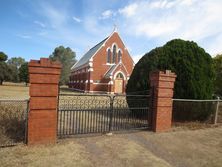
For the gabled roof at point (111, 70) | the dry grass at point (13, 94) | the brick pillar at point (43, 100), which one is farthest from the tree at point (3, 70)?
the brick pillar at point (43, 100)

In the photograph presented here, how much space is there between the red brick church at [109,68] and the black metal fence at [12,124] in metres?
25.1

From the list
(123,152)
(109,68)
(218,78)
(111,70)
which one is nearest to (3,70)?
(109,68)

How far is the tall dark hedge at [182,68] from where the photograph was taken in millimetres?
9969

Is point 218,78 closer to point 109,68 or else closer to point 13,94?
point 13,94

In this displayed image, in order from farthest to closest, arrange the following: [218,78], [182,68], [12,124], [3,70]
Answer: [3,70], [218,78], [182,68], [12,124]

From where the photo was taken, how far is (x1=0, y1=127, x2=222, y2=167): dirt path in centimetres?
541

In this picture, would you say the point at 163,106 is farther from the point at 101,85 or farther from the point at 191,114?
the point at 101,85

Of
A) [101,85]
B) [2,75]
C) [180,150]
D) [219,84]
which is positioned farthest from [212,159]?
[2,75]

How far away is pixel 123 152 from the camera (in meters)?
6.25

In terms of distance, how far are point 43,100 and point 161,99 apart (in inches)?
166

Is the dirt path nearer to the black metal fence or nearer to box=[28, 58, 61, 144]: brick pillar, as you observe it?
box=[28, 58, 61, 144]: brick pillar

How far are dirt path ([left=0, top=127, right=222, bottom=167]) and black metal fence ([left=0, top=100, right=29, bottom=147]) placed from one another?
1.57ft

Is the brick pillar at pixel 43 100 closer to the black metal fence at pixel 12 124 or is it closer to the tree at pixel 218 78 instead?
the black metal fence at pixel 12 124

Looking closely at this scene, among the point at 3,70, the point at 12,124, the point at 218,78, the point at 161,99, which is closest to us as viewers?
the point at 12,124
